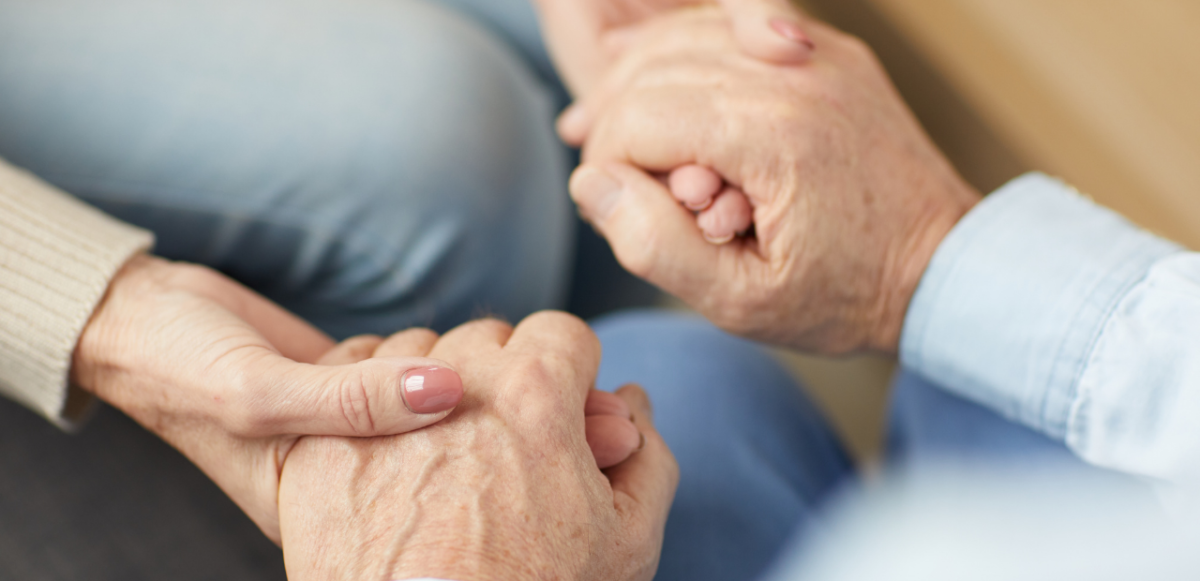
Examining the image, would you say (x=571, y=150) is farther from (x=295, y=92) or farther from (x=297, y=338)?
(x=297, y=338)

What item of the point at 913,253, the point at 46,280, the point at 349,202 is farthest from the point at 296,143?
the point at 913,253

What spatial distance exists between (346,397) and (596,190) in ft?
0.92

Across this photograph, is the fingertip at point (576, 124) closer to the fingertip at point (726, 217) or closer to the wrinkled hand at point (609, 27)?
the wrinkled hand at point (609, 27)

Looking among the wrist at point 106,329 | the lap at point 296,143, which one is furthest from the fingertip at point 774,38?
the wrist at point 106,329

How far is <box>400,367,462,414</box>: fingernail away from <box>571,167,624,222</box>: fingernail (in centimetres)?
23

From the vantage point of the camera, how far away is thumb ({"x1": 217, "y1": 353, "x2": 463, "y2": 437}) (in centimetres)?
45

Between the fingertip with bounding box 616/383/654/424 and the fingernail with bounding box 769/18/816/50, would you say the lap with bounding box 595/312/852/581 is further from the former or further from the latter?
the fingernail with bounding box 769/18/816/50

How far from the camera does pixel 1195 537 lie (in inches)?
21.1

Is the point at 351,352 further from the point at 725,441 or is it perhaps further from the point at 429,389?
the point at 725,441

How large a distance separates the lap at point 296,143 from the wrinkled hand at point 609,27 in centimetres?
11

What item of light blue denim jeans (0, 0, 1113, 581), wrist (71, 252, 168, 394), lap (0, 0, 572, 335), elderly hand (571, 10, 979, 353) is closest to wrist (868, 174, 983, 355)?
elderly hand (571, 10, 979, 353)

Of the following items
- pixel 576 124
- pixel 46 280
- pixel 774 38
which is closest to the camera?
pixel 46 280

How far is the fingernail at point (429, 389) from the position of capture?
1.48ft

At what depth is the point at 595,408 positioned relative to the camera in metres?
0.54
